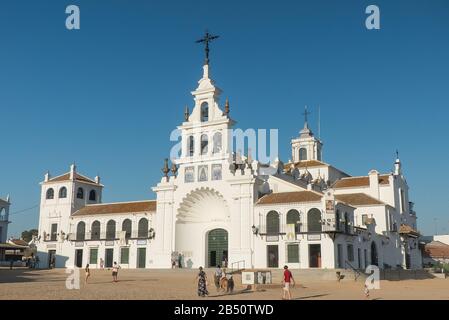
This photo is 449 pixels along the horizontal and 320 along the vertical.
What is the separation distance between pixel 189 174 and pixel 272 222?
33.4 ft

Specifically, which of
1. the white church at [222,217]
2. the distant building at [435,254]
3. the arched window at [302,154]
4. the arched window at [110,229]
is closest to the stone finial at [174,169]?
the white church at [222,217]

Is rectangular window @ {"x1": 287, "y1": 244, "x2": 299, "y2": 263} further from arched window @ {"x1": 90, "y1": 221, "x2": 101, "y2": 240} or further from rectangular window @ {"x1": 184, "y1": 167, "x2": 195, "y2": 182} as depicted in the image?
arched window @ {"x1": 90, "y1": 221, "x2": 101, "y2": 240}

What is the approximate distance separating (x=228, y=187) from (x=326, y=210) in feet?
33.1

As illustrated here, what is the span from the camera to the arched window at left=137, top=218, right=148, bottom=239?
5256cm

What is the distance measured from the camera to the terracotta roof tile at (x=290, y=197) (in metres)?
44.8

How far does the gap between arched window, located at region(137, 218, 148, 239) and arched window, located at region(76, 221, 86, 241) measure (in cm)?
743

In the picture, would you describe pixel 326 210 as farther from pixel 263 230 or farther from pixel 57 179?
pixel 57 179

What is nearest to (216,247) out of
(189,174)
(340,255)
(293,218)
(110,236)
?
(189,174)

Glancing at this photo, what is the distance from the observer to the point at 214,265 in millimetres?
50219

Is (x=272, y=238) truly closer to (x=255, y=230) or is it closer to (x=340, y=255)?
(x=255, y=230)

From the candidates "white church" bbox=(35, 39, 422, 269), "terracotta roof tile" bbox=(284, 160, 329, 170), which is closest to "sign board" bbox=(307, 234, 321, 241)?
"white church" bbox=(35, 39, 422, 269)

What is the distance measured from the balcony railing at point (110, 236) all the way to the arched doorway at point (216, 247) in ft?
19.8

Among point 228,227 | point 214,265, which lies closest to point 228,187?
point 228,227

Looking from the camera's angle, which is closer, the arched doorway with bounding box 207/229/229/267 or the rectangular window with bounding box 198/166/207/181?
the arched doorway with bounding box 207/229/229/267
